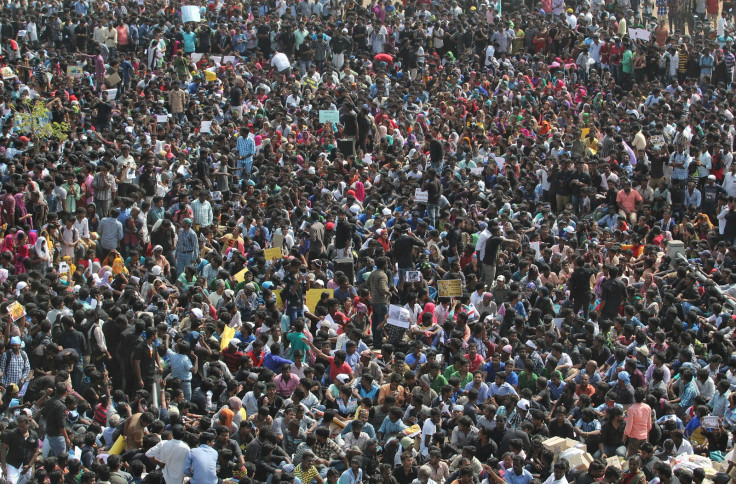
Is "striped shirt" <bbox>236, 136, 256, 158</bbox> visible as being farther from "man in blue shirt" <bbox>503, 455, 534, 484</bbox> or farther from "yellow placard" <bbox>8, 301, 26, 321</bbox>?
"man in blue shirt" <bbox>503, 455, 534, 484</bbox>

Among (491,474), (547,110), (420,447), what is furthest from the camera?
(547,110)

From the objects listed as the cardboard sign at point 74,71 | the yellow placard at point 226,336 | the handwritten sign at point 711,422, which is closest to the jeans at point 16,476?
the yellow placard at point 226,336

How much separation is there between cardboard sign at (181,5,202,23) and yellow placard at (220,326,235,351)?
1644 centimetres

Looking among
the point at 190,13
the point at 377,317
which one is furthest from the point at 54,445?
the point at 190,13

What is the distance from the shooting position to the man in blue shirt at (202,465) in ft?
42.0

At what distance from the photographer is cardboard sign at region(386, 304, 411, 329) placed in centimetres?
1684

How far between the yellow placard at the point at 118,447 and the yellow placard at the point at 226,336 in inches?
107

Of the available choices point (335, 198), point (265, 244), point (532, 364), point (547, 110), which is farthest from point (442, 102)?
point (532, 364)

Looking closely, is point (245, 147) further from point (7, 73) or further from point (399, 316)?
point (399, 316)

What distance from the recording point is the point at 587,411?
14.2 m

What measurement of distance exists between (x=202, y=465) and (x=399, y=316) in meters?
4.83

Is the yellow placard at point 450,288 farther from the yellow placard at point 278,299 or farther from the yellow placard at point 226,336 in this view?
the yellow placard at point 226,336

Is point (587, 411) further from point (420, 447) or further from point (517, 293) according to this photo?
point (517, 293)

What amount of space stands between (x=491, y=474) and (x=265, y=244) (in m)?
8.02
